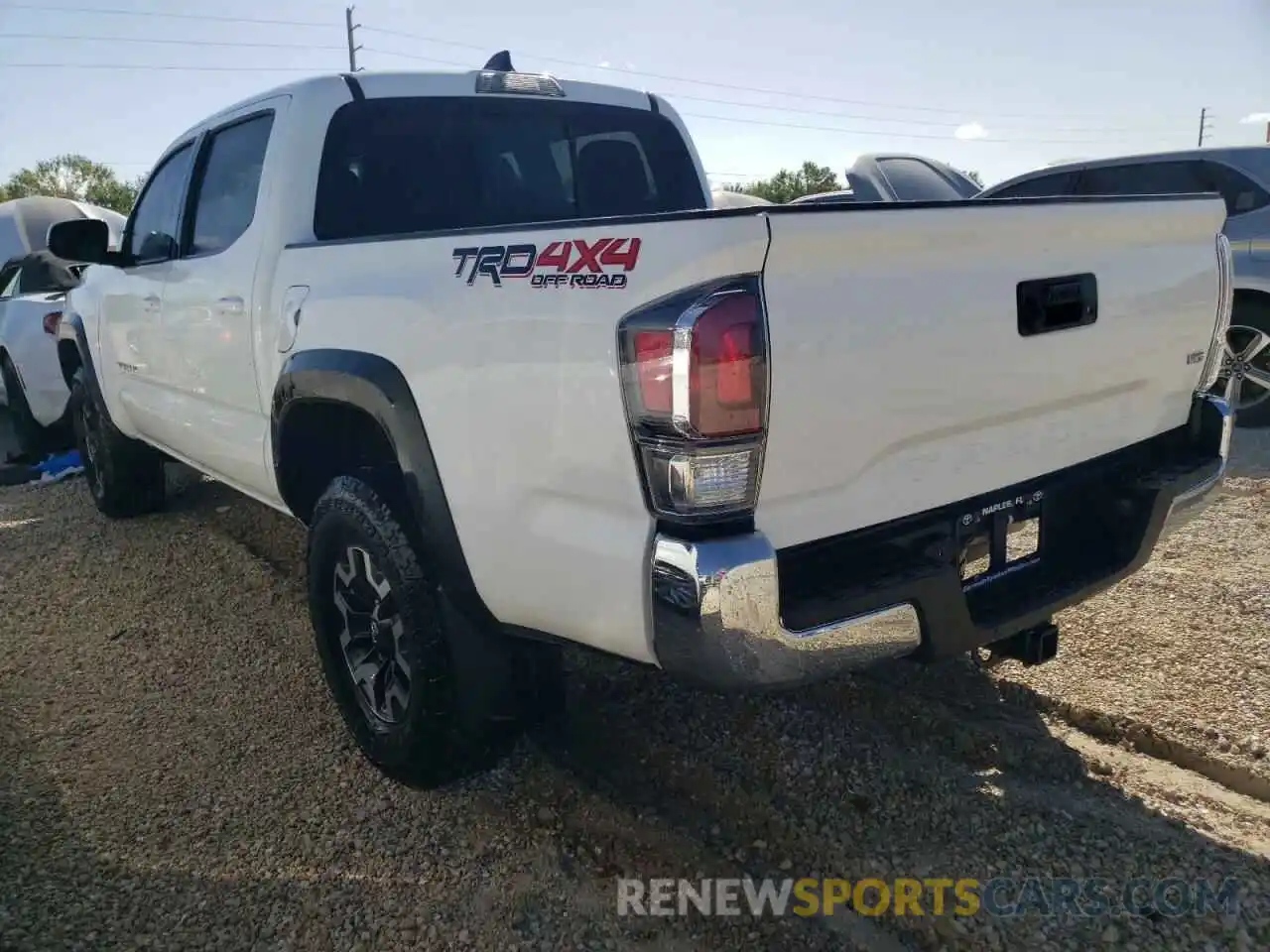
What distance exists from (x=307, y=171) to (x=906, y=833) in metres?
2.70

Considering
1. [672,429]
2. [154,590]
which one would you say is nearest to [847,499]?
[672,429]

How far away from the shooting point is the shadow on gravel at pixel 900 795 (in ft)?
7.39

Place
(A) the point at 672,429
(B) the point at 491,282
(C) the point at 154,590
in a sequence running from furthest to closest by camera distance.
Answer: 1. (C) the point at 154,590
2. (B) the point at 491,282
3. (A) the point at 672,429

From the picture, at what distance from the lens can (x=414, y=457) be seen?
2461 mm

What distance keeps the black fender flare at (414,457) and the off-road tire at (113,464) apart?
336cm

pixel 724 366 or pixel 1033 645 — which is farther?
pixel 1033 645

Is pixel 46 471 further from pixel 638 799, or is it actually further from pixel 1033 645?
pixel 1033 645

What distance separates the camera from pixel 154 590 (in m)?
4.64

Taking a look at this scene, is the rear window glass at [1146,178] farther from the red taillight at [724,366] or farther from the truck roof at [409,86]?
the red taillight at [724,366]

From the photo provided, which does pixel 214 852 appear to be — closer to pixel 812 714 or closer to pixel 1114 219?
pixel 812 714

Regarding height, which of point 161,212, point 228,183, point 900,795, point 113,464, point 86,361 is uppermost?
point 228,183

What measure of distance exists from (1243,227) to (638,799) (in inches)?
231

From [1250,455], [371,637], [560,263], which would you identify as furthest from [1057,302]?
[1250,455]
